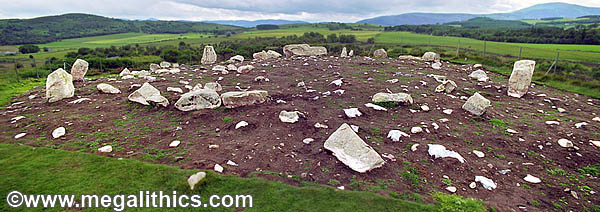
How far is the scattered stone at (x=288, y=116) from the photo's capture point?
7.65 meters

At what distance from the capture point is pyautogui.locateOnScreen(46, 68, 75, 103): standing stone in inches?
401

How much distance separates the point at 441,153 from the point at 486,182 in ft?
3.40

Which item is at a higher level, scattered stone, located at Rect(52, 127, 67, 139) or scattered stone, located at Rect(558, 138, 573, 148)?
scattered stone, located at Rect(52, 127, 67, 139)

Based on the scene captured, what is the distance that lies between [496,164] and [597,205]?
158 cm

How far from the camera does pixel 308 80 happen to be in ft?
44.0

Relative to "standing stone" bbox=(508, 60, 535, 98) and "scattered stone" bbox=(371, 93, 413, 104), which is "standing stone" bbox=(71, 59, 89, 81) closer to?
"scattered stone" bbox=(371, 93, 413, 104)

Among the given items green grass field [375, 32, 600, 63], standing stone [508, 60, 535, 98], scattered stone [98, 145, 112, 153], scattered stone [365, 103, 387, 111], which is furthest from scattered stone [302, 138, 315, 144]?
green grass field [375, 32, 600, 63]

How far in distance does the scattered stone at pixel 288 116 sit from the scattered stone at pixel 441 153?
352cm

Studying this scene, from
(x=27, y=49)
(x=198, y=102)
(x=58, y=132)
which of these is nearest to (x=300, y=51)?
(x=198, y=102)

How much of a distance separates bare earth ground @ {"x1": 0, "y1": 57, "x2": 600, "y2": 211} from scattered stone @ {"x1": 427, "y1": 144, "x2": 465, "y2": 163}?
7.7 inches

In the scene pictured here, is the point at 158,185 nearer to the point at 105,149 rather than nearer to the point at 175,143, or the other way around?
the point at 175,143

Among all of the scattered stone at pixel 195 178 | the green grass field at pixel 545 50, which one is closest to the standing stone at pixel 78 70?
the scattered stone at pixel 195 178

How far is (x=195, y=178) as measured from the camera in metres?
4.78

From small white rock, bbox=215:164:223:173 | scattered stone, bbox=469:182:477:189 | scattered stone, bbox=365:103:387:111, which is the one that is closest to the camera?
scattered stone, bbox=469:182:477:189
